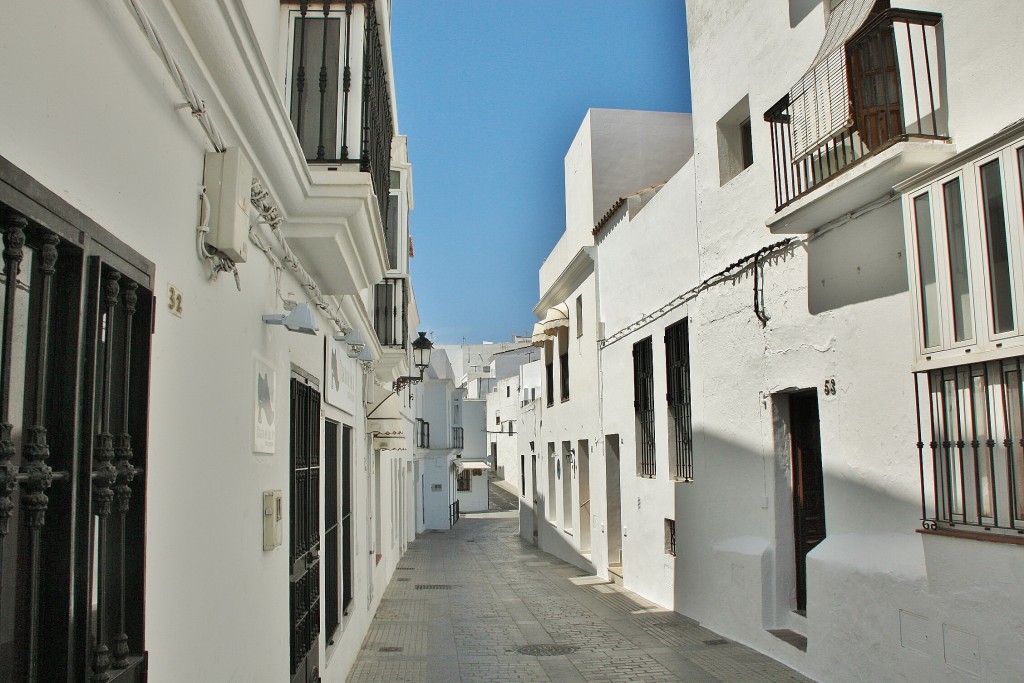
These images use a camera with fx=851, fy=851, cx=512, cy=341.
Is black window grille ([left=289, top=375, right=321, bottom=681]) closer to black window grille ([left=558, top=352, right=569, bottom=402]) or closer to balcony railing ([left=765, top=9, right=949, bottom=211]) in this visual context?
balcony railing ([left=765, top=9, right=949, bottom=211])

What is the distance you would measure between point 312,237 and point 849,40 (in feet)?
14.6

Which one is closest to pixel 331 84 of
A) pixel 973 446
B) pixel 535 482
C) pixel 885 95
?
pixel 885 95

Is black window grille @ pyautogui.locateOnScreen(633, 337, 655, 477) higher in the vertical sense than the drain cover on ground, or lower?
higher

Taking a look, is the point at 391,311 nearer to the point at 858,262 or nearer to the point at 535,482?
the point at 858,262

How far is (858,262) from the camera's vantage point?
7098 mm

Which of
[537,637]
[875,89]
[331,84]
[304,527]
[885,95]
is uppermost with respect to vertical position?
[875,89]

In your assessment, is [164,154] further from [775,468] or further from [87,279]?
[775,468]

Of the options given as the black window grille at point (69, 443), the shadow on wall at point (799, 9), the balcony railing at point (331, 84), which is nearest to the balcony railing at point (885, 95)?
the shadow on wall at point (799, 9)

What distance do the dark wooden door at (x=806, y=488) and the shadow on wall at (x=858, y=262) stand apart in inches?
50.8

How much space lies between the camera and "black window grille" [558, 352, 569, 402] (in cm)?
1959

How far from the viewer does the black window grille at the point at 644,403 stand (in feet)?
42.1

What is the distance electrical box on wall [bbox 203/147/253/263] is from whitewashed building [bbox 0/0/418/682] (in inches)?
0.4

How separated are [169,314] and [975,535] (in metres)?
5.02

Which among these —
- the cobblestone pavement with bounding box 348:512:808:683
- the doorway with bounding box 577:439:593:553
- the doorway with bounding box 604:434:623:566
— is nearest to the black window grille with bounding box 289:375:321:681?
the cobblestone pavement with bounding box 348:512:808:683
